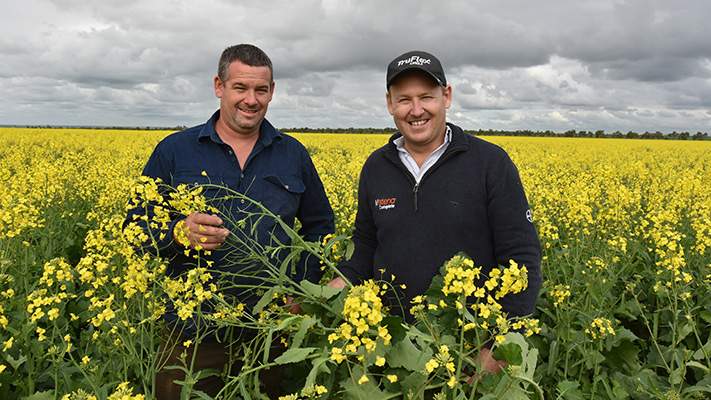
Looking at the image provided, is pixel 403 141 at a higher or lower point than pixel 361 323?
higher

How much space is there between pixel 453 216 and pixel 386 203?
0.39 m

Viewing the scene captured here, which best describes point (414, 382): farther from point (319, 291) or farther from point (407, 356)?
point (319, 291)

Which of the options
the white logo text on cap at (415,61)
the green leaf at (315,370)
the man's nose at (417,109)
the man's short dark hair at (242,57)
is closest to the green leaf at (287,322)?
the green leaf at (315,370)

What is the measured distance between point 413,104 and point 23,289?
2872mm

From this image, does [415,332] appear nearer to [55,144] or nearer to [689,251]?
[689,251]

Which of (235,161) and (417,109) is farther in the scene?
(235,161)

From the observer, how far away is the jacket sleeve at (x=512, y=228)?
94.5 inches

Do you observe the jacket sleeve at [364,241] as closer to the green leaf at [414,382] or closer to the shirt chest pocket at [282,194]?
the shirt chest pocket at [282,194]

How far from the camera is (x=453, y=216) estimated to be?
8.63 feet

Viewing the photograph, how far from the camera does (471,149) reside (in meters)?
2.72

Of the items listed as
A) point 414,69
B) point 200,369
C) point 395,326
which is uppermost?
point 414,69

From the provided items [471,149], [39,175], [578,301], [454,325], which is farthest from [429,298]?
[39,175]

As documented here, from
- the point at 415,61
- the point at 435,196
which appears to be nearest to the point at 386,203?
the point at 435,196

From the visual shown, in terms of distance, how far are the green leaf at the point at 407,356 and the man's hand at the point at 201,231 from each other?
84cm
